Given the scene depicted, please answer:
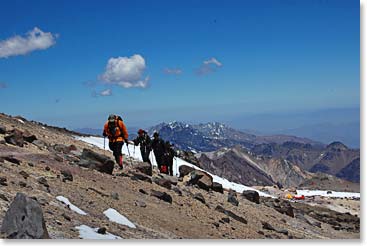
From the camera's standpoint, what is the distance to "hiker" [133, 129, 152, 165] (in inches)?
699

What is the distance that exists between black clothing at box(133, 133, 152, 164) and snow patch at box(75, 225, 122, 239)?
10.3 metres

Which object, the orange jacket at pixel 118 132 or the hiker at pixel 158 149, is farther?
the hiker at pixel 158 149

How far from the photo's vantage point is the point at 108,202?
944 cm

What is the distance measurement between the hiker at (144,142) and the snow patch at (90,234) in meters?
10.2

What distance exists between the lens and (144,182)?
12.6 m

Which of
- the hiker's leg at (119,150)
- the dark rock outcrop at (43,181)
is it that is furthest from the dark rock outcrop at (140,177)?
the dark rock outcrop at (43,181)

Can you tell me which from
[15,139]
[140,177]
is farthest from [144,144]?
[15,139]

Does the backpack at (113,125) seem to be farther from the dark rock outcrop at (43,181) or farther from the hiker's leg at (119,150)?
the dark rock outcrop at (43,181)

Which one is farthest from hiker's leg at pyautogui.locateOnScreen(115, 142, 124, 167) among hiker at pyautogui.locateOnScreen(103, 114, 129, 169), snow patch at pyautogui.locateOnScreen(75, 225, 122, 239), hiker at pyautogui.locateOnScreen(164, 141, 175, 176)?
snow patch at pyautogui.locateOnScreen(75, 225, 122, 239)

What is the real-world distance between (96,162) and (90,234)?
5.33 metres

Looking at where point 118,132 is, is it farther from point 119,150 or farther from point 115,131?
point 119,150

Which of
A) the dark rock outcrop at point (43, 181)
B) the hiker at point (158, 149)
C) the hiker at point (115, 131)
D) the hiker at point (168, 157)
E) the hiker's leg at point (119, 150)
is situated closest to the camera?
the dark rock outcrop at point (43, 181)

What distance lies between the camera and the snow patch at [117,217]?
847 cm

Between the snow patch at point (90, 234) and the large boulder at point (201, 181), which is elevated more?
the snow patch at point (90, 234)
